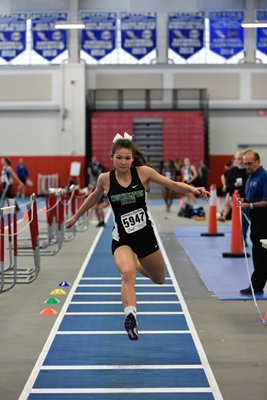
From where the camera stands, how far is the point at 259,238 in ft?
32.6

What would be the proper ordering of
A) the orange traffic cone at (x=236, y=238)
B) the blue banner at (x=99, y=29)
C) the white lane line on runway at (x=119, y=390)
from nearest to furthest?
the white lane line on runway at (x=119, y=390) → the orange traffic cone at (x=236, y=238) → the blue banner at (x=99, y=29)

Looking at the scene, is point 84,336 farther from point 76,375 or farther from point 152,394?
point 152,394

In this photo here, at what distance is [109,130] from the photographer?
39.5 metres

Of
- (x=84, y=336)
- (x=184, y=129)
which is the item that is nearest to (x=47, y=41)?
(x=184, y=129)

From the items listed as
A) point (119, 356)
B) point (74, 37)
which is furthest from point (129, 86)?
point (119, 356)

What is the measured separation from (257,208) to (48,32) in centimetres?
3003

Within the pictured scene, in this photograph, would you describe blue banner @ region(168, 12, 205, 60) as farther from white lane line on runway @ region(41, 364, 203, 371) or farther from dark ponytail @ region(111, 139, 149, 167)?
white lane line on runway @ region(41, 364, 203, 371)

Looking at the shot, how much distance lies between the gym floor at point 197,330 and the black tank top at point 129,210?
1272 mm

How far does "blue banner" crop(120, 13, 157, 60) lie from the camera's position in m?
38.6

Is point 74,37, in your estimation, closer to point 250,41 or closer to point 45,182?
point 45,182

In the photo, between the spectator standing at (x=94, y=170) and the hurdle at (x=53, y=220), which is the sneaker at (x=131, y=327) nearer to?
the hurdle at (x=53, y=220)

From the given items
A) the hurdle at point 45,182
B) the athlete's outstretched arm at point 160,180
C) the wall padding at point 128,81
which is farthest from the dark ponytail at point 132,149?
the wall padding at point 128,81

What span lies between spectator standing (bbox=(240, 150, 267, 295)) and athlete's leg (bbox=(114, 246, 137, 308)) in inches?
122

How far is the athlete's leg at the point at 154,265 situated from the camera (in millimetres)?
7336
